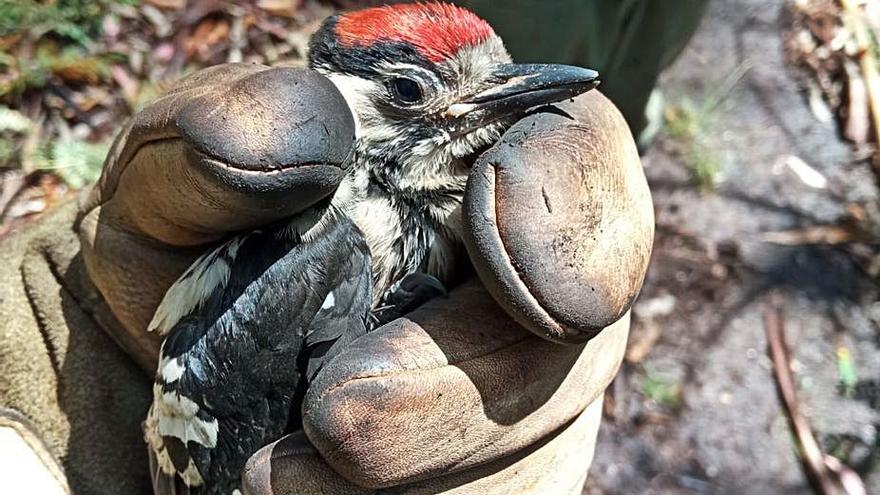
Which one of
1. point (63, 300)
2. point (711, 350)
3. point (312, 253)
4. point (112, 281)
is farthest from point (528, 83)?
point (711, 350)

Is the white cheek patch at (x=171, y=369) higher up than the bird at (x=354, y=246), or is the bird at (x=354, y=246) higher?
the bird at (x=354, y=246)

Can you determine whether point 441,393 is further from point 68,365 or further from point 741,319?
point 741,319

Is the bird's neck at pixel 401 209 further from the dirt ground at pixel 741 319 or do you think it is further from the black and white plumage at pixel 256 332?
the dirt ground at pixel 741 319

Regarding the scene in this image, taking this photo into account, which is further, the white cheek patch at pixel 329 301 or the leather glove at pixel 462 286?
the white cheek patch at pixel 329 301

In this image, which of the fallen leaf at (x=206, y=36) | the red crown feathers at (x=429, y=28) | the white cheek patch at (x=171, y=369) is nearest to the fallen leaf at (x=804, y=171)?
the red crown feathers at (x=429, y=28)

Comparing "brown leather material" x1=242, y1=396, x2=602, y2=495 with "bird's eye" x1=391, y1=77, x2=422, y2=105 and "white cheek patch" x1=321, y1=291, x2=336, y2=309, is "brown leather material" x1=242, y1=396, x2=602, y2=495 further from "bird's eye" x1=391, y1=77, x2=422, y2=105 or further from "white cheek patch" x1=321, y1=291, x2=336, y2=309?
"bird's eye" x1=391, y1=77, x2=422, y2=105

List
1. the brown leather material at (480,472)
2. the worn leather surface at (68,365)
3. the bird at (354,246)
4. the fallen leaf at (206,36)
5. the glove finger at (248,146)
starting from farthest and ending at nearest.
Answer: the fallen leaf at (206,36) → the worn leather surface at (68,365) → the bird at (354,246) → the brown leather material at (480,472) → the glove finger at (248,146)

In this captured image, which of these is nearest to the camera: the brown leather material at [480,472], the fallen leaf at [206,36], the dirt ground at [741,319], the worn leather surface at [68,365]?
the brown leather material at [480,472]

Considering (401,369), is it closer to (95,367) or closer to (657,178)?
(95,367)
